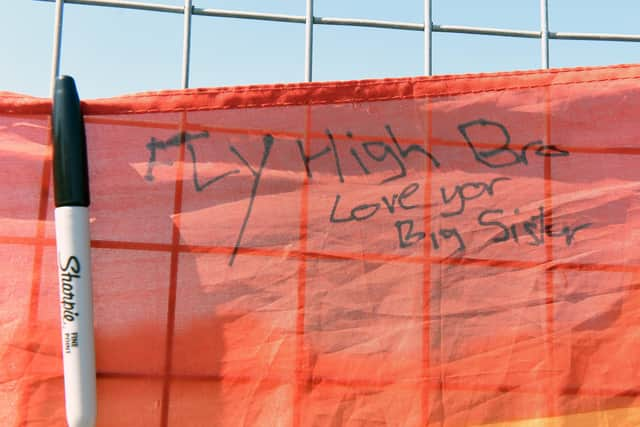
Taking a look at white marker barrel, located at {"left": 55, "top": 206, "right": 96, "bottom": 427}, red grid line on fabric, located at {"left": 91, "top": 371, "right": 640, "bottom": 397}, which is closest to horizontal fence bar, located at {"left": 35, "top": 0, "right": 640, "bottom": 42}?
white marker barrel, located at {"left": 55, "top": 206, "right": 96, "bottom": 427}

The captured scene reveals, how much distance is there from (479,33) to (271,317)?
0.83 metres

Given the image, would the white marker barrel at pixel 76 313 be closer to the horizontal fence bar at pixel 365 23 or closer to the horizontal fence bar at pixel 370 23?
the horizontal fence bar at pixel 365 23

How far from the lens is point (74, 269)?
1127 millimetres

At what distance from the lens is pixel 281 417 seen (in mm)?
1168

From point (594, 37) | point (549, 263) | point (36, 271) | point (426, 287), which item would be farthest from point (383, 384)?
point (594, 37)

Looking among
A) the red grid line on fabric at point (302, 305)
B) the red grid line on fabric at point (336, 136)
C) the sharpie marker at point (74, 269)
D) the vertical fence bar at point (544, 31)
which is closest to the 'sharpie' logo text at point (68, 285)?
the sharpie marker at point (74, 269)

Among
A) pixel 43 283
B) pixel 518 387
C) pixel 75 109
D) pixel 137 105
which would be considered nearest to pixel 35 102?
pixel 75 109

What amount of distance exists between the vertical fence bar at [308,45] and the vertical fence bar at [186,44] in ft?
0.85

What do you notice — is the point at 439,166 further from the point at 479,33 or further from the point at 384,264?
the point at 479,33

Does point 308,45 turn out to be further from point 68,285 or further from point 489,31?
point 68,285

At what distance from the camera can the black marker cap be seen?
1.14 meters

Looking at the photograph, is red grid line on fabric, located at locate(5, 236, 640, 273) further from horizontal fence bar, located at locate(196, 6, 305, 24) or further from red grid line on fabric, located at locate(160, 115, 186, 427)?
horizontal fence bar, located at locate(196, 6, 305, 24)

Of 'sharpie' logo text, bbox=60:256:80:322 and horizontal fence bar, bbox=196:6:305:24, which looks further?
horizontal fence bar, bbox=196:6:305:24

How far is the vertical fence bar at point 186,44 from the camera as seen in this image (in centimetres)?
134
